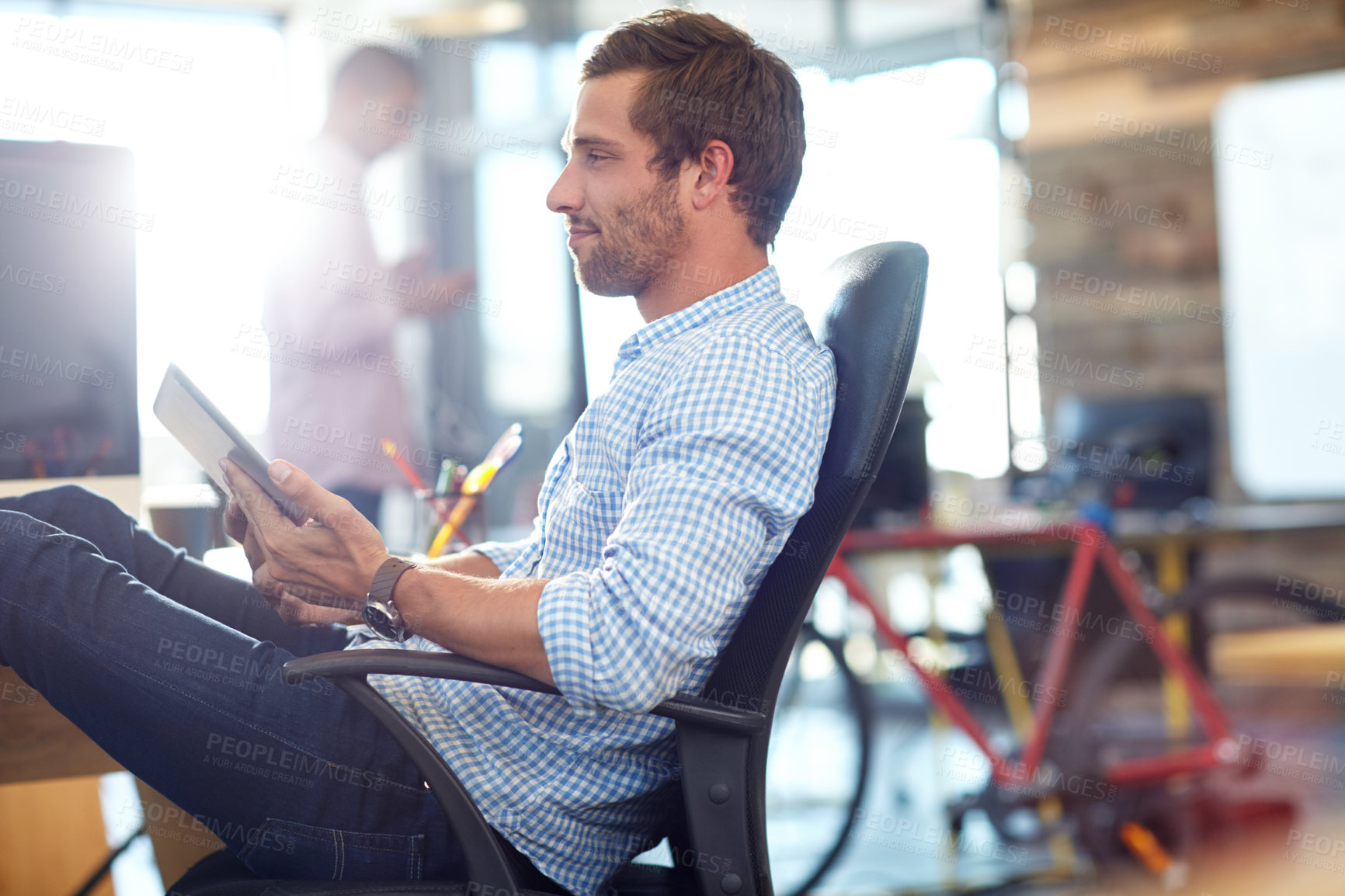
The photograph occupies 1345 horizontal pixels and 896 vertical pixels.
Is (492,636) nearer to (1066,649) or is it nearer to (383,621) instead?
(383,621)

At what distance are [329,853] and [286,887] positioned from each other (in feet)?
0.17

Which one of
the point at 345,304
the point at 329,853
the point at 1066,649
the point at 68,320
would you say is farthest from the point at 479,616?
the point at 1066,649

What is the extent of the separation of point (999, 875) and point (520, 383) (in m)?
2.97

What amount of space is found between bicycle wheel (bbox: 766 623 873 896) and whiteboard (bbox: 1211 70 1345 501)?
2058 mm

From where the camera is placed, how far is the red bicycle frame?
2.36 meters

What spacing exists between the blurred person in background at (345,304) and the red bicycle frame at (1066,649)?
103cm

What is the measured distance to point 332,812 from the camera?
36.3 inches

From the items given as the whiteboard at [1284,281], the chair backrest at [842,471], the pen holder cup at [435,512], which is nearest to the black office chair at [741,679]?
the chair backrest at [842,471]

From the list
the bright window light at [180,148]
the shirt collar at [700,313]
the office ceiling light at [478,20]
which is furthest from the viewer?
the office ceiling light at [478,20]

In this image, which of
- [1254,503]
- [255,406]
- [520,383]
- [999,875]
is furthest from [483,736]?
[1254,503]

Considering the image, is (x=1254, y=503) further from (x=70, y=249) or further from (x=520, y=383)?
(x=70, y=249)

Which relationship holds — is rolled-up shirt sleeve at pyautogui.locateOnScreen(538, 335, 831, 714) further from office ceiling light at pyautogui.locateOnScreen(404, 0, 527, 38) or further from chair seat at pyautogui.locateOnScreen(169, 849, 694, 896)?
office ceiling light at pyautogui.locateOnScreen(404, 0, 527, 38)

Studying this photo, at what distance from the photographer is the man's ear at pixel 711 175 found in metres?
1.15

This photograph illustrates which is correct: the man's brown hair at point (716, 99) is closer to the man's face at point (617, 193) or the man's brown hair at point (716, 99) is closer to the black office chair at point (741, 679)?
the man's face at point (617, 193)
